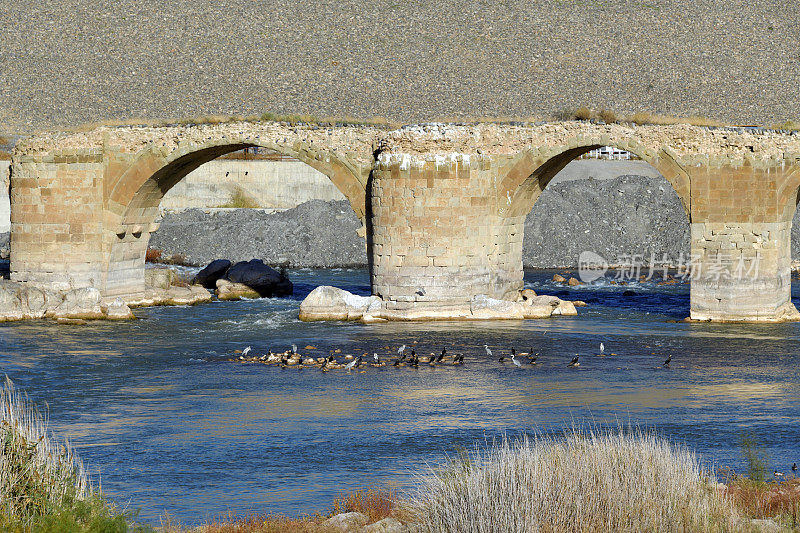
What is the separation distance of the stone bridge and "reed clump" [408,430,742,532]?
1366 cm

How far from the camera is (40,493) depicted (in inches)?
357

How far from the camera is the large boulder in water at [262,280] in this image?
1132 inches

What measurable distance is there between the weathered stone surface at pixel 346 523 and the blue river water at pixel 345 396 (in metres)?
1.04

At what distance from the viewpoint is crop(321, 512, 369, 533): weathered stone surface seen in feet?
31.7

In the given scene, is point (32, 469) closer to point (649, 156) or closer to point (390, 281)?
point (390, 281)

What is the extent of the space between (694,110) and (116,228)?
127 ft

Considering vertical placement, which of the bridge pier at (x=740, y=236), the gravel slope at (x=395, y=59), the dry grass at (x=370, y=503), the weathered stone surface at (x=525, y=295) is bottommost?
the dry grass at (x=370, y=503)

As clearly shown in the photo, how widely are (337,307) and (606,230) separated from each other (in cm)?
1742

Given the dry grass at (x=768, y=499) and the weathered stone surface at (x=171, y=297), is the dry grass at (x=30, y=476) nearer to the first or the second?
the dry grass at (x=768, y=499)

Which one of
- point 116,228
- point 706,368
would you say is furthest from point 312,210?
point 706,368

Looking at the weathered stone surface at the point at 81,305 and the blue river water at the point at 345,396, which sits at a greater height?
the weathered stone surface at the point at 81,305

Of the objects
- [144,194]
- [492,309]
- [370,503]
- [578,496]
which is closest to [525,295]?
[492,309]

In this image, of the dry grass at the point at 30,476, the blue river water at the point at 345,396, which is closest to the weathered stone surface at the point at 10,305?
the blue river water at the point at 345,396

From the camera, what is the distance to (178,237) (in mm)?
39188
